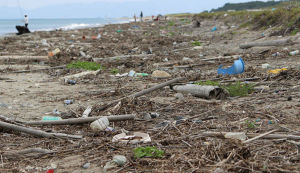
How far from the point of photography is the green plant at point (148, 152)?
284 cm

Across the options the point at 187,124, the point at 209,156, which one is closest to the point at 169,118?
the point at 187,124

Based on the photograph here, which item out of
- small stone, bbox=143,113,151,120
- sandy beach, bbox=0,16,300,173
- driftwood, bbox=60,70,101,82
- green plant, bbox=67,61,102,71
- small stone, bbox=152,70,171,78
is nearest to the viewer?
sandy beach, bbox=0,16,300,173

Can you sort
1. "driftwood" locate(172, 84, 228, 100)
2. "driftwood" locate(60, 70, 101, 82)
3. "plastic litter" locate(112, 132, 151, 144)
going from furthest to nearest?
"driftwood" locate(60, 70, 101, 82), "driftwood" locate(172, 84, 228, 100), "plastic litter" locate(112, 132, 151, 144)

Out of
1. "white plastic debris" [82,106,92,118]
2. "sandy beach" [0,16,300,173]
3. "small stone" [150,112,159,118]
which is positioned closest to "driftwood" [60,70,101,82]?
"sandy beach" [0,16,300,173]

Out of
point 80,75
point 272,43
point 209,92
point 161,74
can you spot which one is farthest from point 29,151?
point 272,43

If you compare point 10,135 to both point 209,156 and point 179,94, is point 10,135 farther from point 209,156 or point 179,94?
point 179,94

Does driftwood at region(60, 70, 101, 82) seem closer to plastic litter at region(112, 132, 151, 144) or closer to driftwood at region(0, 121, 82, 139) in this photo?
driftwood at region(0, 121, 82, 139)

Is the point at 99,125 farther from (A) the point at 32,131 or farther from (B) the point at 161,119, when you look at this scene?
(B) the point at 161,119

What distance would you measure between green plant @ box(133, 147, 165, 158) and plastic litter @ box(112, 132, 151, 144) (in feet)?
0.96

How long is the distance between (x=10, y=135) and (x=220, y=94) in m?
2.94

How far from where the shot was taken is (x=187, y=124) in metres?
3.82

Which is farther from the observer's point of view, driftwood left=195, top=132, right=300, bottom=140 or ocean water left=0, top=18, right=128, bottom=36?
ocean water left=0, top=18, right=128, bottom=36

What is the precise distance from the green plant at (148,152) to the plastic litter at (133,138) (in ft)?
0.96

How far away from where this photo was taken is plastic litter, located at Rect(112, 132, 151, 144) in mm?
3264
